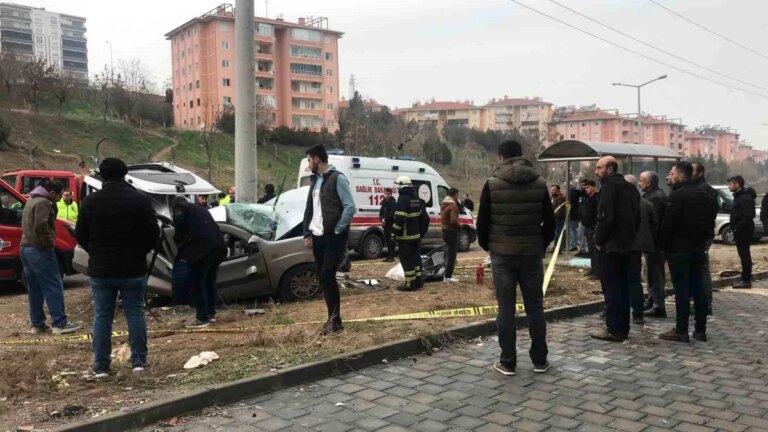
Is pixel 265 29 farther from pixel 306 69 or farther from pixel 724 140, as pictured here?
pixel 724 140

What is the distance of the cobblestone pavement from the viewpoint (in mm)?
4109

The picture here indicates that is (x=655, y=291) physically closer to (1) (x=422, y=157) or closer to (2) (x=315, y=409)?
(2) (x=315, y=409)

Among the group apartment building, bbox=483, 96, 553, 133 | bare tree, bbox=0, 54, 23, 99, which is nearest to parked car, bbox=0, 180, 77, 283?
bare tree, bbox=0, 54, 23, 99

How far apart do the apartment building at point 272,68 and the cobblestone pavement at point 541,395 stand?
2862 inches

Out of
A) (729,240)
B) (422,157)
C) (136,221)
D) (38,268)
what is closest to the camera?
(136,221)

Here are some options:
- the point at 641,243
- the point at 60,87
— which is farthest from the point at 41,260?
the point at 60,87

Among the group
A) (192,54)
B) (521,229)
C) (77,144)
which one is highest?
(192,54)

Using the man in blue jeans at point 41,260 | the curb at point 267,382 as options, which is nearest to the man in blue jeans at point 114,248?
the curb at point 267,382

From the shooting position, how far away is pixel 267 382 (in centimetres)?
471

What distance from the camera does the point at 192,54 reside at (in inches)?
3282

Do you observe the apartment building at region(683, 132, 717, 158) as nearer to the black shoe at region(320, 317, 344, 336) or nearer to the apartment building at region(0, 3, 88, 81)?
the apartment building at region(0, 3, 88, 81)

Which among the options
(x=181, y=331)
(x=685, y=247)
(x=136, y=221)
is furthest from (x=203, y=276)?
(x=685, y=247)

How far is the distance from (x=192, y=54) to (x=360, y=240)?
7731 centimetres

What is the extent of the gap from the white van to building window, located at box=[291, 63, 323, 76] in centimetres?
6992
